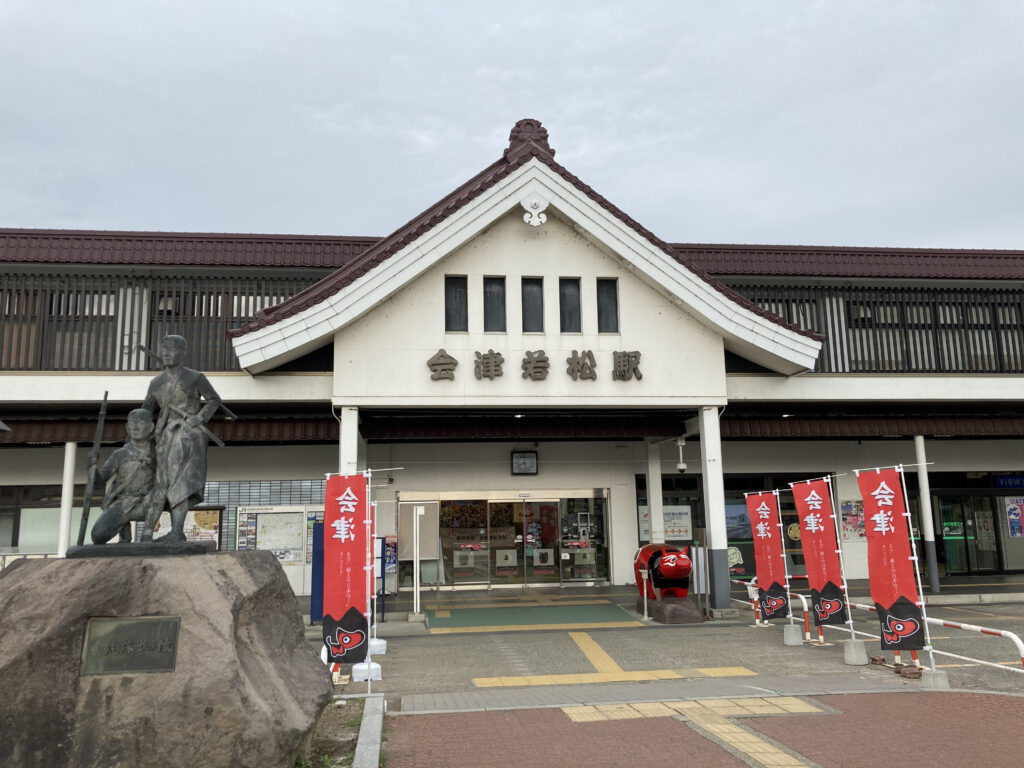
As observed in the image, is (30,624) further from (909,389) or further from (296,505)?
(909,389)

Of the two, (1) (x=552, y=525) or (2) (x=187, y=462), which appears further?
(1) (x=552, y=525)

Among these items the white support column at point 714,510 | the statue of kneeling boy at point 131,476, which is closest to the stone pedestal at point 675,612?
the white support column at point 714,510

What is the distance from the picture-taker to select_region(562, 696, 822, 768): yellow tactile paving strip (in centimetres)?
691

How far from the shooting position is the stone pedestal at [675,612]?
1463 centimetres

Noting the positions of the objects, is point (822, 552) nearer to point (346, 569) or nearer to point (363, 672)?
point (363, 672)

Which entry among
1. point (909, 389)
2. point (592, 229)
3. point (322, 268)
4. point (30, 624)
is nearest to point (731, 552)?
point (909, 389)

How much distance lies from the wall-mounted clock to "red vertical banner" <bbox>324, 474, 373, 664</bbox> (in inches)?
355

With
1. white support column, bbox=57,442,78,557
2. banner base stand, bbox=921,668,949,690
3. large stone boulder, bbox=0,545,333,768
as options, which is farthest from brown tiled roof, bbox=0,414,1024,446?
large stone boulder, bbox=0,545,333,768

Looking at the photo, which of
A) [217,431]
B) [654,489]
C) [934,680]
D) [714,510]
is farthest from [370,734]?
[654,489]

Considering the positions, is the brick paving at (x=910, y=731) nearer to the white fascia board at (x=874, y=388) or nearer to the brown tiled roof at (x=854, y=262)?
the white fascia board at (x=874, y=388)

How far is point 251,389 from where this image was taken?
14.6 metres

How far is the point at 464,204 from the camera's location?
14164mm

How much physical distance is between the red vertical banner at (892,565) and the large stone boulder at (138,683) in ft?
25.1

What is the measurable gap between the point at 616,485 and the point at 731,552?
3.75 m
